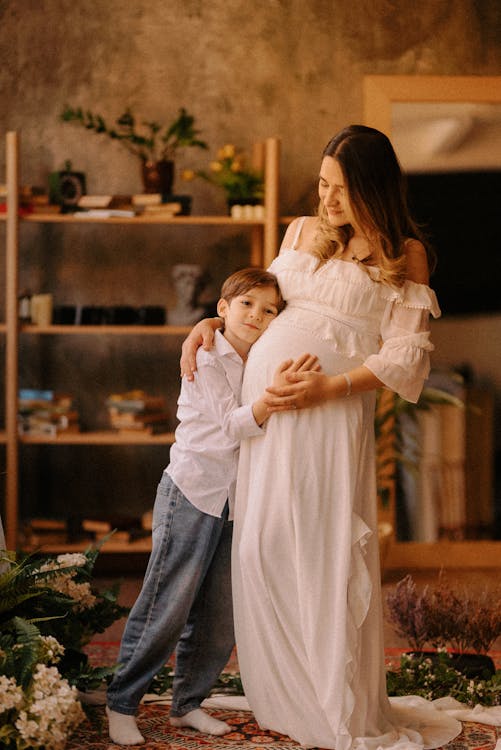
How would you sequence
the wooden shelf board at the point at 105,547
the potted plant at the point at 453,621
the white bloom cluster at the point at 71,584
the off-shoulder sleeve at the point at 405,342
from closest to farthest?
the off-shoulder sleeve at the point at 405,342
the white bloom cluster at the point at 71,584
the potted plant at the point at 453,621
the wooden shelf board at the point at 105,547

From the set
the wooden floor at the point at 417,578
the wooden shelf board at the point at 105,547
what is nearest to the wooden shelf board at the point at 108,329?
the wooden shelf board at the point at 105,547

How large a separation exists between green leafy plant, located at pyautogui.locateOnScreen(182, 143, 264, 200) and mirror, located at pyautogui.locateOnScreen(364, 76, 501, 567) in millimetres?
711

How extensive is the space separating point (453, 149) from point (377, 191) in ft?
9.50

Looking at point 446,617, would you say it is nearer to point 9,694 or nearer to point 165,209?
point 9,694

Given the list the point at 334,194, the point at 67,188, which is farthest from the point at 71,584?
the point at 67,188

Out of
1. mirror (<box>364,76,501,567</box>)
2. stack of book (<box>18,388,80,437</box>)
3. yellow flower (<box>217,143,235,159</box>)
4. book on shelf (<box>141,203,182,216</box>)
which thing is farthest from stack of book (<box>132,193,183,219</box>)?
mirror (<box>364,76,501,567</box>)

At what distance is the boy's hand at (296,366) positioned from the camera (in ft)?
8.85

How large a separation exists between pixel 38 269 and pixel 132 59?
117 cm

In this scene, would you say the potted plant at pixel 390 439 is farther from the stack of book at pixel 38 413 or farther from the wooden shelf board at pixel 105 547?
the stack of book at pixel 38 413

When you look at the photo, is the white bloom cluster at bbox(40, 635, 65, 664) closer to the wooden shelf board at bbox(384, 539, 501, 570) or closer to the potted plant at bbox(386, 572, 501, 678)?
the potted plant at bbox(386, 572, 501, 678)

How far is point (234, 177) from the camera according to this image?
5.02 meters

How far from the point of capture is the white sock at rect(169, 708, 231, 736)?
2.91m

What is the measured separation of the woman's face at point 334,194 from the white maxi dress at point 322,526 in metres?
0.13

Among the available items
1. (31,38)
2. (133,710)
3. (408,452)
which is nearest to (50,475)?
(408,452)
